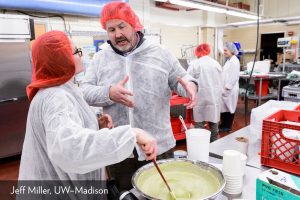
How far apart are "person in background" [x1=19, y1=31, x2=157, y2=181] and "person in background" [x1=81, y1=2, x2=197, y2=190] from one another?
45 centimetres

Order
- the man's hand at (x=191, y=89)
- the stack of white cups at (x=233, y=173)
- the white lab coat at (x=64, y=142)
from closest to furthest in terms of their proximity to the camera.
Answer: the white lab coat at (x=64, y=142)
the stack of white cups at (x=233, y=173)
the man's hand at (x=191, y=89)

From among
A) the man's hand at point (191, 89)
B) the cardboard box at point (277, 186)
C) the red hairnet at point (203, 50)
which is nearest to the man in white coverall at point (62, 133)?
the cardboard box at point (277, 186)

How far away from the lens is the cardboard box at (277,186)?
2.55 ft

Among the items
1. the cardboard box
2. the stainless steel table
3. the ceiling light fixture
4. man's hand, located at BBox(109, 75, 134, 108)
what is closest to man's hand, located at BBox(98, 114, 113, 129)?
man's hand, located at BBox(109, 75, 134, 108)

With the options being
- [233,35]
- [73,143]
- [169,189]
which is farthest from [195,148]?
[233,35]

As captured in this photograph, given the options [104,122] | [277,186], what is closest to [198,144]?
[277,186]

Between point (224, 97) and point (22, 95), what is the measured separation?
3.08 meters

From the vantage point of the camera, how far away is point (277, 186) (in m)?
0.81

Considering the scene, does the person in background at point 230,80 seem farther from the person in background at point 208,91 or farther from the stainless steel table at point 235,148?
the stainless steel table at point 235,148

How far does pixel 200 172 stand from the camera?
3.26 feet

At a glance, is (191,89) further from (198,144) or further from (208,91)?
(208,91)

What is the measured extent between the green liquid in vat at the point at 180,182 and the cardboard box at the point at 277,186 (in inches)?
5.6

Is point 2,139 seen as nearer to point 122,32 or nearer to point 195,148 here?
point 122,32

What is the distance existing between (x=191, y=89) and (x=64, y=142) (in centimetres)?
92
